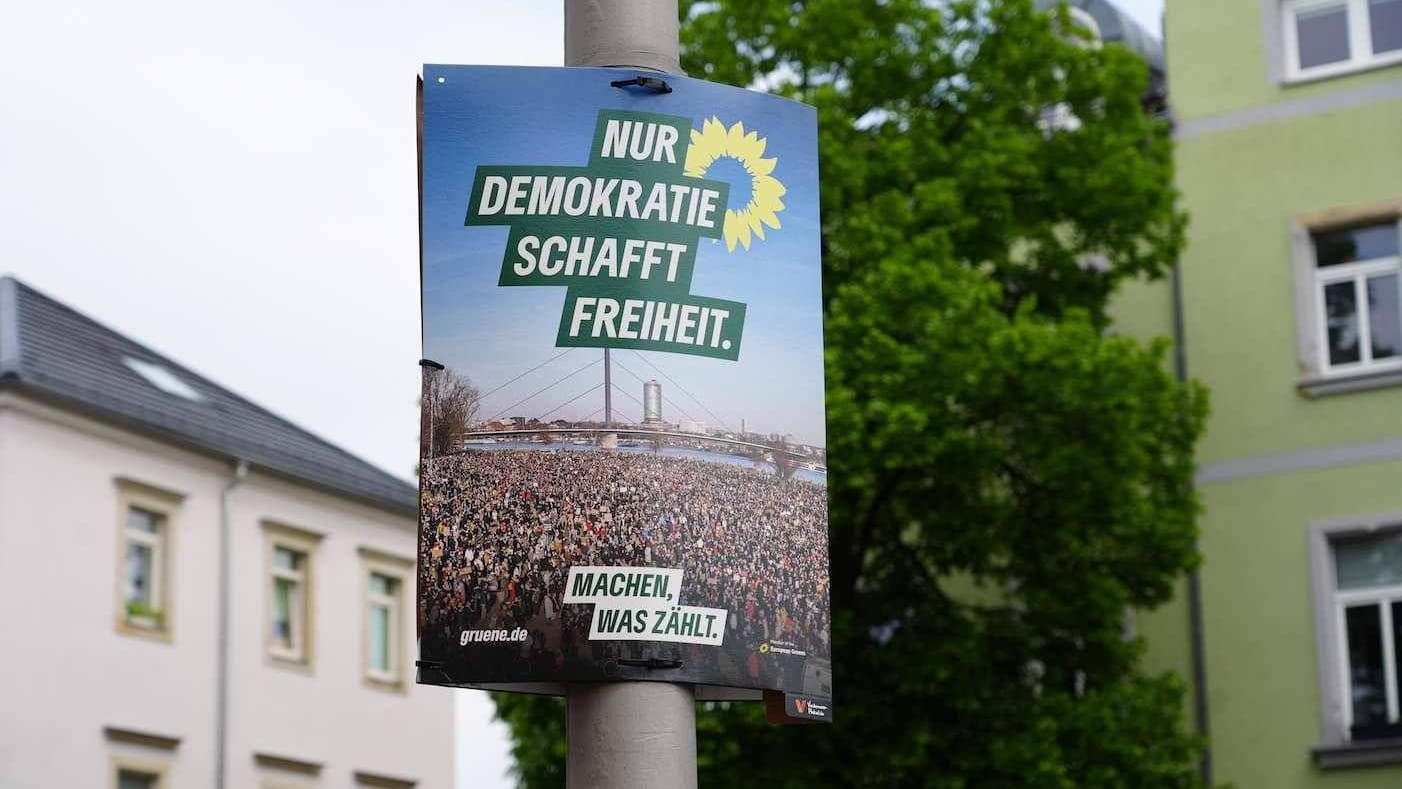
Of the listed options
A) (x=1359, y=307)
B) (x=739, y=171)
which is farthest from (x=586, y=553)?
(x=1359, y=307)

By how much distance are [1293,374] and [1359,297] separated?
3.46ft

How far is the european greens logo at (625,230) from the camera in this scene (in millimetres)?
5641

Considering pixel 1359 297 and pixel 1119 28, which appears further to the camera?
pixel 1119 28

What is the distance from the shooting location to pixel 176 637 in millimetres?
32188

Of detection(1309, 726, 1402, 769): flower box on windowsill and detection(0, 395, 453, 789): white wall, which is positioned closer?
detection(1309, 726, 1402, 769): flower box on windowsill

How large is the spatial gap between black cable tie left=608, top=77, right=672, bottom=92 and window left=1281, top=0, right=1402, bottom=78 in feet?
64.1

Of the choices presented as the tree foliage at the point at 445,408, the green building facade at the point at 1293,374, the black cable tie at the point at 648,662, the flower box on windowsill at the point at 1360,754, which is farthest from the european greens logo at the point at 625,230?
the green building facade at the point at 1293,374

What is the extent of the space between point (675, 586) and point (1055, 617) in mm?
16265

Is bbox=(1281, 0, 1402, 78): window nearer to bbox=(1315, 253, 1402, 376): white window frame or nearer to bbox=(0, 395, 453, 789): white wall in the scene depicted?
bbox=(1315, 253, 1402, 376): white window frame

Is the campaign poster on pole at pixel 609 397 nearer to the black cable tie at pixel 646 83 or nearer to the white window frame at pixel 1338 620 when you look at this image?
the black cable tie at pixel 646 83

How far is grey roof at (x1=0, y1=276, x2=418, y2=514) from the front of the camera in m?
30.7

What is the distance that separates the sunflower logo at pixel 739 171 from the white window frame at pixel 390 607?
3134 centimetres

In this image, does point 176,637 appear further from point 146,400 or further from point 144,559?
point 146,400

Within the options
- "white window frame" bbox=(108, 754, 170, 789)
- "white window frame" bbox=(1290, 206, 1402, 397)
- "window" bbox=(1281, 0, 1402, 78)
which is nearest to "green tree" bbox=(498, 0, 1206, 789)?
"white window frame" bbox=(1290, 206, 1402, 397)
